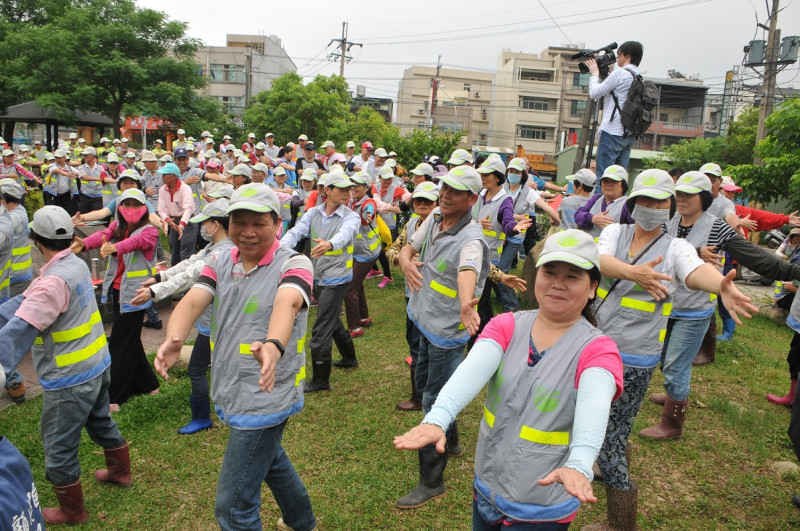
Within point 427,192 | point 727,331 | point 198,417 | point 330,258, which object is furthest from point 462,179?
point 727,331

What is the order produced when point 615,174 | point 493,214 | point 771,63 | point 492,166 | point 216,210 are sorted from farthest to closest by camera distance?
point 771,63, point 493,214, point 492,166, point 615,174, point 216,210

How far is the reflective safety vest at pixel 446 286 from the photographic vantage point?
12.8 ft

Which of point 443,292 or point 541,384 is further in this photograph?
point 443,292

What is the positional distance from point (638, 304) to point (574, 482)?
213 centimetres

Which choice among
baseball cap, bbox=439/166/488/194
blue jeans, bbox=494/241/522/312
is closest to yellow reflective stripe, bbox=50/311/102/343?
baseball cap, bbox=439/166/488/194

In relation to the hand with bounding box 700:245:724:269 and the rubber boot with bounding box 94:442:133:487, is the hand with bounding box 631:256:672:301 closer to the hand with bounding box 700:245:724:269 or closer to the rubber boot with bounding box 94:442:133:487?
the hand with bounding box 700:245:724:269

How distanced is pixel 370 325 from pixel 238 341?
5328 mm

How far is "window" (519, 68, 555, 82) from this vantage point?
204 ft

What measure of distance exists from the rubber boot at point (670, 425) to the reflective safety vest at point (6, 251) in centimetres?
697

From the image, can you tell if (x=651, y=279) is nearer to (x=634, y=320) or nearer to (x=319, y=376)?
(x=634, y=320)

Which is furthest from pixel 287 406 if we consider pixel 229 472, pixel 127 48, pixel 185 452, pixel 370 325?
pixel 127 48

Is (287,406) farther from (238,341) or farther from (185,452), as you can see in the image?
(185,452)

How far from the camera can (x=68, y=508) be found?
368cm

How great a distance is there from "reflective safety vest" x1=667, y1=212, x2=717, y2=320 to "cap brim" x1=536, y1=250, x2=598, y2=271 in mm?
2909
